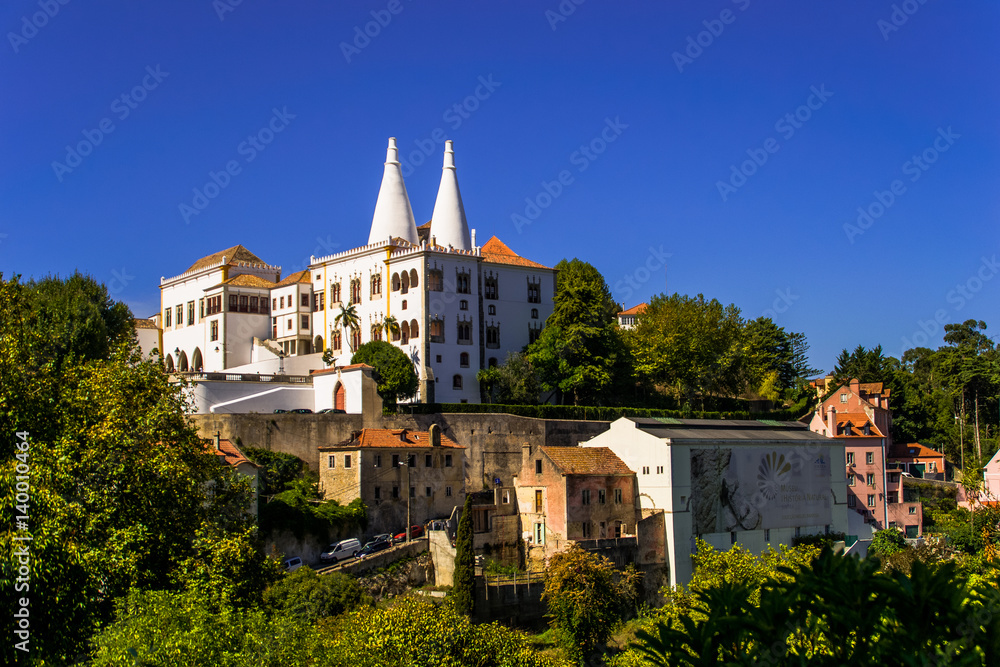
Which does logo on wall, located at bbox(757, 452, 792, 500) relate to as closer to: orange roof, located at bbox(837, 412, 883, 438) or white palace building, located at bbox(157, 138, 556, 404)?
orange roof, located at bbox(837, 412, 883, 438)

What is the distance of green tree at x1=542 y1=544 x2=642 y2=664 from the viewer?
41188mm

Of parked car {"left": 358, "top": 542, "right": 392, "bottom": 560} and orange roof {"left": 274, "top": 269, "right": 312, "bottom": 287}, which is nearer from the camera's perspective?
parked car {"left": 358, "top": 542, "right": 392, "bottom": 560}

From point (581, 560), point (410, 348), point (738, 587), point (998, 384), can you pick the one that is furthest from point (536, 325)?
point (738, 587)

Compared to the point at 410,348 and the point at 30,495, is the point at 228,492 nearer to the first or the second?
the point at 30,495

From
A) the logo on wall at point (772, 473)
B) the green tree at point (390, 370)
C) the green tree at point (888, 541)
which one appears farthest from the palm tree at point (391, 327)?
the green tree at point (888, 541)

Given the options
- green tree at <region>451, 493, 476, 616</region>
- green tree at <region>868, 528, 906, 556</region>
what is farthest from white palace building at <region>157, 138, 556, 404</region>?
green tree at <region>868, 528, 906, 556</region>

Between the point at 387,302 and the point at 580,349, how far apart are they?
42.6ft

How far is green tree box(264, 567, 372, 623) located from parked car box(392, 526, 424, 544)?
7.07m

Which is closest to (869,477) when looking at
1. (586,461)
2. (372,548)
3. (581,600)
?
(586,461)

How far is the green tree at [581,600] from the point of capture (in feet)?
135

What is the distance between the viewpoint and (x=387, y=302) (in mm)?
66438

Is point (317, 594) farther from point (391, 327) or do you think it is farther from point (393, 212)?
point (393, 212)

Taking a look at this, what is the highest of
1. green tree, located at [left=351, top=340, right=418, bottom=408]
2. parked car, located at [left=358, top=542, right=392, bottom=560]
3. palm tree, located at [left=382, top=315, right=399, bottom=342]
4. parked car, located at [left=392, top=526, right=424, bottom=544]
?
palm tree, located at [left=382, top=315, right=399, bottom=342]

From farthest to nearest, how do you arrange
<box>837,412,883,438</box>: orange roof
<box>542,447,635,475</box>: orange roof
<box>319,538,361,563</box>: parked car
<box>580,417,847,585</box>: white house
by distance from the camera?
<box>837,412,883,438</box>: orange roof
<box>580,417,847,585</box>: white house
<box>542,447,635,475</box>: orange roof
<box>319,538,361,563</box>: parked car
